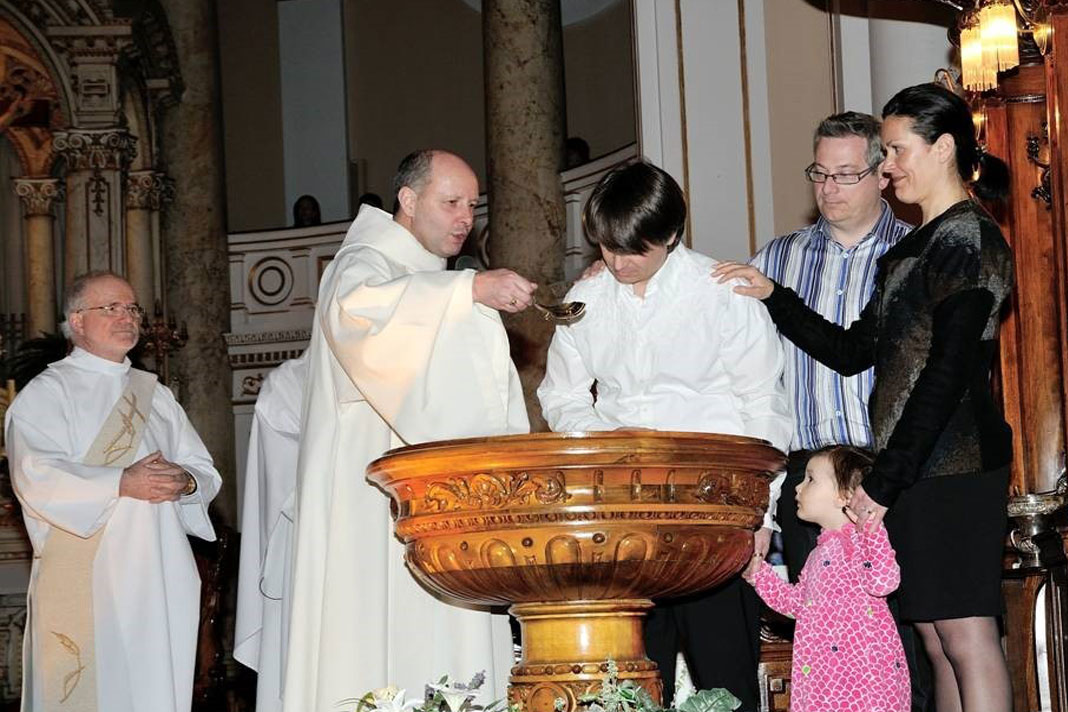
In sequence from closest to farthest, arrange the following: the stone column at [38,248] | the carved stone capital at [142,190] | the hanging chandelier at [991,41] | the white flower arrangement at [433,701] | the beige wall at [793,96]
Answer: the white flower arrangement at [433,701]
the hanging chandelier at [991,41]
the beige wall at [793,96]
the carved stone capital at [142,190]
the stone column at [38,248]

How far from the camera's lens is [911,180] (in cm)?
406

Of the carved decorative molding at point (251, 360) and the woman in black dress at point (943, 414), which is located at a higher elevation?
the carved decorative molding at point (251, 360)

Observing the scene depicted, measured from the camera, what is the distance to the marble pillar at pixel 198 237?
1313cm

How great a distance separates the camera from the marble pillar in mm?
13133

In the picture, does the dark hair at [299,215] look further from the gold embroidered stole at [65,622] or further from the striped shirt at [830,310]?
the striped shirt at [830,310]

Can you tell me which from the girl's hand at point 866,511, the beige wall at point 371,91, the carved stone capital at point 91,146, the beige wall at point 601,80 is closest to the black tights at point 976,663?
the girl's hand at point 866,511

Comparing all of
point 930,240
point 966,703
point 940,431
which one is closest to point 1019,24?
point 930,240

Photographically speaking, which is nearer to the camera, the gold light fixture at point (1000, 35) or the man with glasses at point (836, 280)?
the man with glasses at point (836, 280)

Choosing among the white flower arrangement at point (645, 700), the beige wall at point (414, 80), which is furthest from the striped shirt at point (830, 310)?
the beige wall at point (414, 80)

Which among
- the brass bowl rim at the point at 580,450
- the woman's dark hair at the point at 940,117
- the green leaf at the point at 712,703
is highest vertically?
the woman's dark hair at the point at 940,117

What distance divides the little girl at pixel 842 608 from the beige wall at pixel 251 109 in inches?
489

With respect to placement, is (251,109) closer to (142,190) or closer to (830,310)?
(142,190)

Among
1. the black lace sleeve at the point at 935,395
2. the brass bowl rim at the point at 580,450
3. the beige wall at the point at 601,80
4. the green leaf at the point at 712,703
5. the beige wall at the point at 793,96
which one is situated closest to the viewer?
the green leaf at the point at 712,703

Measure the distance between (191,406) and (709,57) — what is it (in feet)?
21.5
